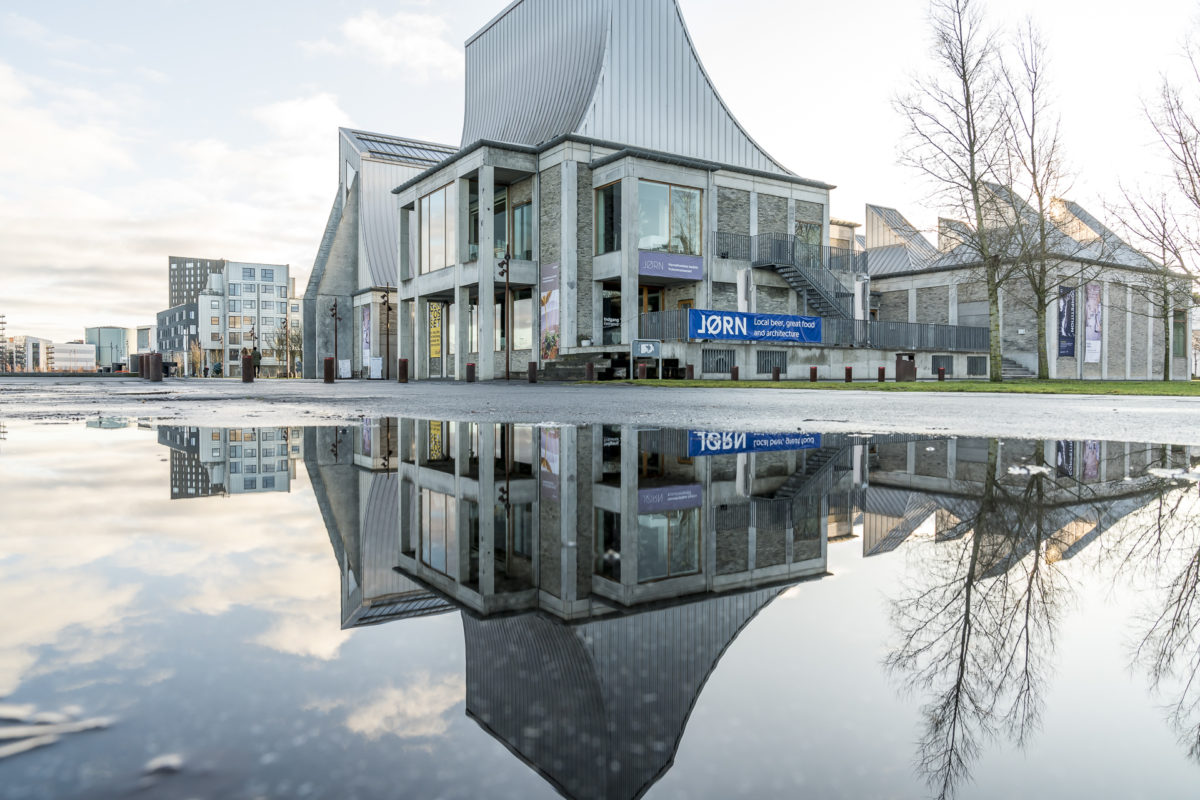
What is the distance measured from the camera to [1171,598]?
181cm

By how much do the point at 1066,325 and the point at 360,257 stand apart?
46331 mm

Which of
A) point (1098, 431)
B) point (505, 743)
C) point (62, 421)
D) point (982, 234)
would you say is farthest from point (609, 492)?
point (982, 234)

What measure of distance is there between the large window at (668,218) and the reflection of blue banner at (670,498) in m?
29.8

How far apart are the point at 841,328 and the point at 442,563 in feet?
116

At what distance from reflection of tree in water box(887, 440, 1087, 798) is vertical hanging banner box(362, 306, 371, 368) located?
5478cm

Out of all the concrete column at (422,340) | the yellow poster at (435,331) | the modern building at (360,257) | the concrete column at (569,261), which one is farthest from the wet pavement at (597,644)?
the modern building at (360,257)

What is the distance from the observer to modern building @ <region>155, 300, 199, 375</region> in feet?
455

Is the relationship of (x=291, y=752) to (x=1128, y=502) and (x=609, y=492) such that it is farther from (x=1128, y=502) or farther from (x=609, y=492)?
(x=1128, y=502)

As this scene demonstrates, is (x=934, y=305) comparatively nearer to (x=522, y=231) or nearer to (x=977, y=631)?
(x=522, y=231)

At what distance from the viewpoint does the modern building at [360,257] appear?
53.9 meters

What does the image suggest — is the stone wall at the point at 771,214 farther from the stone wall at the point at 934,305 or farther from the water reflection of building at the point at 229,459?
the water reflection of building at the point at 229,459

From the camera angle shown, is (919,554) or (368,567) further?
(919,554)

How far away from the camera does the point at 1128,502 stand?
3123 millimetres

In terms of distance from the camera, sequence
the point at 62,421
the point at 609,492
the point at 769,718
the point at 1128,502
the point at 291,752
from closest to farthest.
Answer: the point at 291,752 < the point at 769,718 < the point at 1128,502 < the point at 609,492 < the point at 62,421
